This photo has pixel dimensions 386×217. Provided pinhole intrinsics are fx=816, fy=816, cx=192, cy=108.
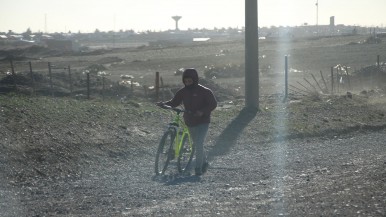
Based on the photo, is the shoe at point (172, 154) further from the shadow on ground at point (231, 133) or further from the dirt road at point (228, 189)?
the shadow on ground at point (231, 133)

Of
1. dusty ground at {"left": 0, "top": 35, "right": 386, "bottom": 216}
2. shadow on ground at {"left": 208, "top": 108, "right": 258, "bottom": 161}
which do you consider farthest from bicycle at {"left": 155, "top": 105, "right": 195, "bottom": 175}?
shadow on ground at {"left": 208, "top": 108, "right": 258, "bottom": 161}

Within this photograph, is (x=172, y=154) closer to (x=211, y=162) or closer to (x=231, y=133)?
(x=211, y=162)

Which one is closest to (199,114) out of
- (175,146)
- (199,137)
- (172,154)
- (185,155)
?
(199,137)

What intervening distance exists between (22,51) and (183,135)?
63.2 metres

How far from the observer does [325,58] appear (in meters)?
57.4

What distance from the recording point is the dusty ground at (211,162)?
10.2 meters

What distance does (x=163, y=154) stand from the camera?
13.7 meters

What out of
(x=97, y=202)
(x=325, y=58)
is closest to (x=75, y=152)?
(x=97, y=202)

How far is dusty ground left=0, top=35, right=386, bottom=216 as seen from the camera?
10227 mm

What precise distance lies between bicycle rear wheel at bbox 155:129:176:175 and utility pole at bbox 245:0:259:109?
29.1 ft

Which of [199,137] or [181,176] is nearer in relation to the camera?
[181,176]

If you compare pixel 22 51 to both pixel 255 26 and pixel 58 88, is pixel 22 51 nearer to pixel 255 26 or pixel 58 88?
pixel 58 88

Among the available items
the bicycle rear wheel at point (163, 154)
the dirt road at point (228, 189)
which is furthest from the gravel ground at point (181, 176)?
the bicycle rear wheel at point (163, 154)

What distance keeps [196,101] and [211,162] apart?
2401 millimetres
